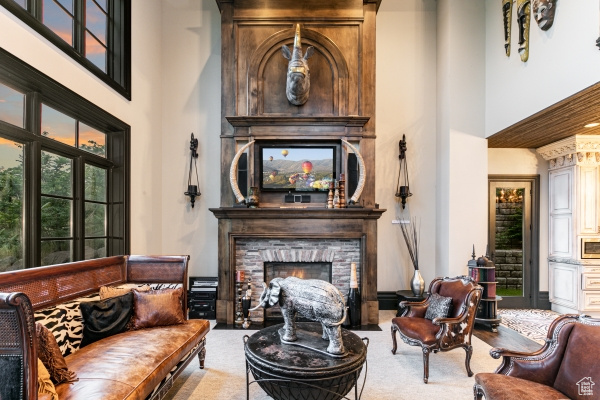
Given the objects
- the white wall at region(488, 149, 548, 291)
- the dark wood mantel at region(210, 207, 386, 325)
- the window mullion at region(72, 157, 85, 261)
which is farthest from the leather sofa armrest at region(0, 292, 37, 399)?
the white wall at region(488, 149, 548, 291)

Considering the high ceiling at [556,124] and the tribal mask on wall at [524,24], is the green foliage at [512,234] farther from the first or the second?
the tribal mask on wall at [524,24]

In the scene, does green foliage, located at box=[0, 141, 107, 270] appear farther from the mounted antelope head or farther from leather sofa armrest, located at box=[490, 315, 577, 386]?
leather sofa armrest, located at box=[490, 315, 577, 386]

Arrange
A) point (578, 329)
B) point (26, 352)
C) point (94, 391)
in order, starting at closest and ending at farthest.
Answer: point (26, 352) → point (94, 391) → point (578, 329)

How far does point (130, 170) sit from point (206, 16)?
308 centimetres

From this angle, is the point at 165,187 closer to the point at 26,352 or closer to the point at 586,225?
the point at 26,352

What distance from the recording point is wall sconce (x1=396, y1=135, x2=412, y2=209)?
17.2ft

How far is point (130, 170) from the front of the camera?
14.5 feet

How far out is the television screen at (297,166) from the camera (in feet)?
16.1

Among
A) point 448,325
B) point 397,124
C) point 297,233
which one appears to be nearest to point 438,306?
point 448,325

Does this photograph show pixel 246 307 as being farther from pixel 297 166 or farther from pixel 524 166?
pixel 524 166

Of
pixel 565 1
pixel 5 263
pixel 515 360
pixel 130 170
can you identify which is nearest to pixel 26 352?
pixel 5 263

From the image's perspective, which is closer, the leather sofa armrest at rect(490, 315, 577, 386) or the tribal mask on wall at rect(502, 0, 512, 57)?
the leather sofa armrest at rect(490, 315, 577, 386)

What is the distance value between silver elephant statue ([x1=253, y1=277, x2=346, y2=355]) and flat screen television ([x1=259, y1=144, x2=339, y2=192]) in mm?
2628

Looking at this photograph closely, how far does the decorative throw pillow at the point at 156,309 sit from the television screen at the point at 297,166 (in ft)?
7.52
